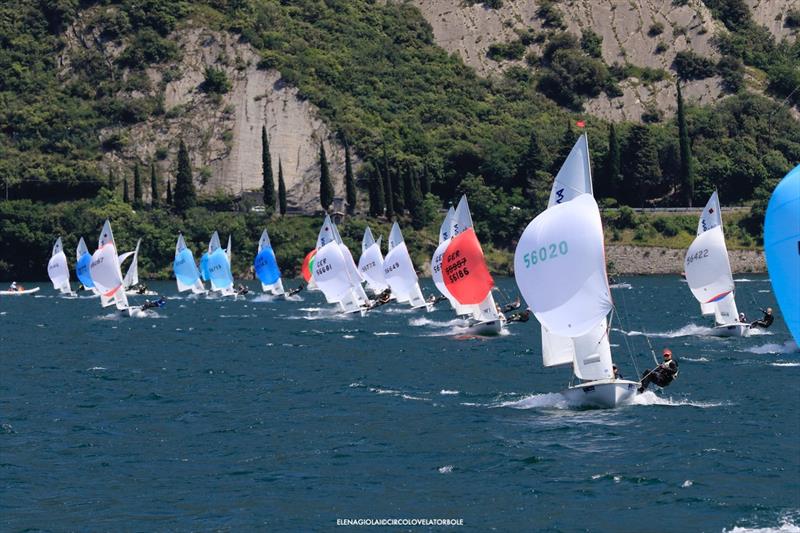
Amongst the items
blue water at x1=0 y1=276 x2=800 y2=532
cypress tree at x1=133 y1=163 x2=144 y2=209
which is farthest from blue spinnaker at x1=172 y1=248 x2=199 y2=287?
blue water at x1=0 y1=276 x2=800 y2=532

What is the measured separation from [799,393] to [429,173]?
125m

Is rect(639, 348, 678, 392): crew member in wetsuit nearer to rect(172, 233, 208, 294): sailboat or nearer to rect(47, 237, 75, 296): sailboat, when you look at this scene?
rect(172, 233, 208, 294): sailboat

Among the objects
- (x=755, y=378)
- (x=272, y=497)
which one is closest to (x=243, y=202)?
(x=755, y=378)

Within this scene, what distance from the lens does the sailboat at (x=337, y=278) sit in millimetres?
88875

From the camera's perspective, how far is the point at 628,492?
3109cm

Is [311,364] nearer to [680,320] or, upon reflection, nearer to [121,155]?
[680,320]

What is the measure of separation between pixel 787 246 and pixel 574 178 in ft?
61.0

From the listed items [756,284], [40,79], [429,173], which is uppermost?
[40,79]

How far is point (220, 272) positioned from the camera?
399 feet

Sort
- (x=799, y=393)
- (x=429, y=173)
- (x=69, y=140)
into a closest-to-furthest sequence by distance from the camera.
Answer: (x=799, y=393)
(x=429, y=173)
(x=69, y=140)

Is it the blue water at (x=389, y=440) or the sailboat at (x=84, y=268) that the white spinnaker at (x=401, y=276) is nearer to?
the blue water at (x=389, y=440)

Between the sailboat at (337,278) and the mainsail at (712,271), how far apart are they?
992 inches

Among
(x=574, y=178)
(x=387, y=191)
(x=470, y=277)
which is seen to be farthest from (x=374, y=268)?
(x=574, y=178)

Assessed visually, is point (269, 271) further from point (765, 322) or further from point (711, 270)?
point (765, 322)
